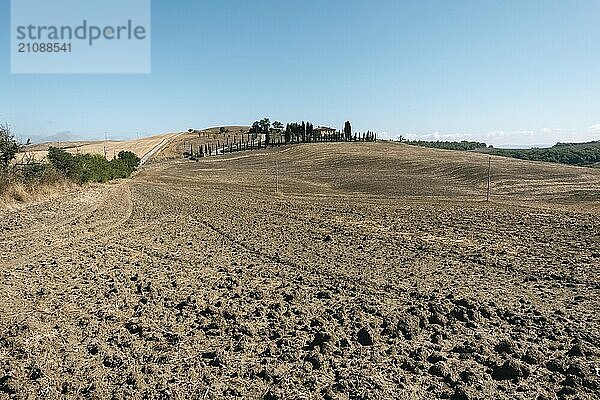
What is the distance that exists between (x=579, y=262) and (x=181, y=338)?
8756 millimetres

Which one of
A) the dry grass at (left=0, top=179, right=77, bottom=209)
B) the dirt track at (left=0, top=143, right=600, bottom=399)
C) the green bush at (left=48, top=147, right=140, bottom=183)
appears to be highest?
the green bush at (left=48, top=147, right=140, bottom=183)

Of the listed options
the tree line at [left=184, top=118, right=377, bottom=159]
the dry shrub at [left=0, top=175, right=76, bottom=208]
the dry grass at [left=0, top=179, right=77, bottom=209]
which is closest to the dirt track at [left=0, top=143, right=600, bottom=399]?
the dry grass at [left=0, top=179, right=77, bottom=209]

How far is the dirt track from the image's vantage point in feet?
18.9

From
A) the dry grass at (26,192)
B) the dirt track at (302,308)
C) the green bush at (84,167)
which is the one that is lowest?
the dirt track at (302,308)

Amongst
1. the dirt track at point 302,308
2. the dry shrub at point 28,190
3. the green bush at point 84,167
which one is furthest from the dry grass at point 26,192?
the dirt track at point 302,308

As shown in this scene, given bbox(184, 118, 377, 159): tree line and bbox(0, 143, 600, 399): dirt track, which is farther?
bbox(184, 118, 377, 159): tree line

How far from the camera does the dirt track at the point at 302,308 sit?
5.75m

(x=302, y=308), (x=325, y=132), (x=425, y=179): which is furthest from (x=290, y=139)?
(x=302, y=308)

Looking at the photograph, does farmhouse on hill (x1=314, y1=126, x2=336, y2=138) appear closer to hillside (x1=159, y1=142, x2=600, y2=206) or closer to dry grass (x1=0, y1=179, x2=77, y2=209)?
hillside (x1=159, y1=142, x2=600, y2=206)

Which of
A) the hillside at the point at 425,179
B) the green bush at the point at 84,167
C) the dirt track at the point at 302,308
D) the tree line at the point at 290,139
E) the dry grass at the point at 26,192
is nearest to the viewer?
the dirt track at the point at 302,308

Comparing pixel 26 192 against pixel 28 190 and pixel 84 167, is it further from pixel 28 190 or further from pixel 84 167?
pixel 84 167

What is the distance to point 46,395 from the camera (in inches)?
211

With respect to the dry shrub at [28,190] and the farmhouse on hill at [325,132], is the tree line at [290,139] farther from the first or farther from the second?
the dry shrub at [28,190]

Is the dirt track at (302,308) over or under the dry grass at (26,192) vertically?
under
